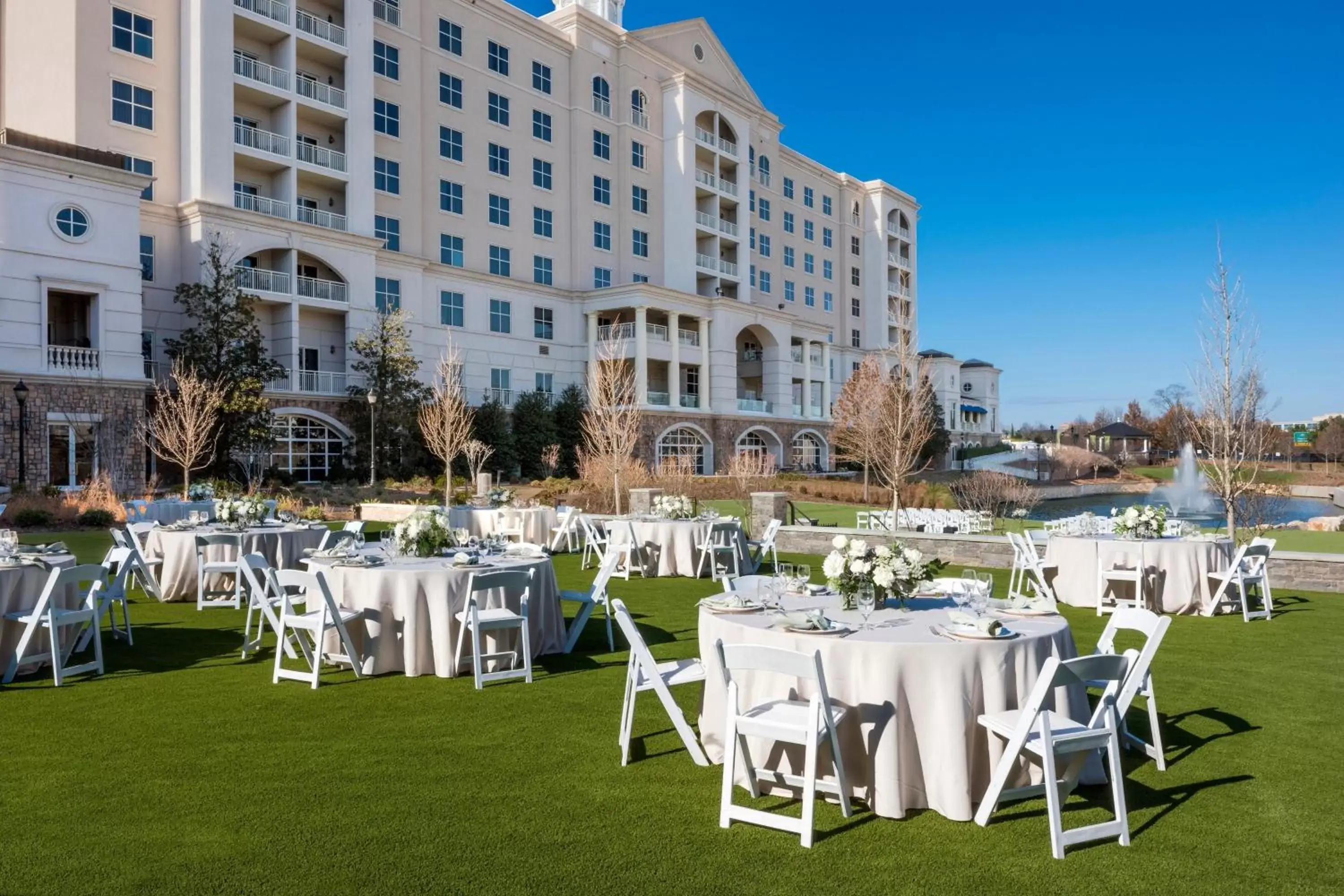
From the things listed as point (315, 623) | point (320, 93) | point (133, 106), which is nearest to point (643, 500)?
point (315, 623)

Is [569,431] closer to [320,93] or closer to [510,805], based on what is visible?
[320,93]

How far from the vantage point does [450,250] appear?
A: 126 feet

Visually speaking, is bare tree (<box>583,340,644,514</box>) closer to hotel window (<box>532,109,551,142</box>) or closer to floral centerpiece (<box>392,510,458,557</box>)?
hotel window (<box>532,109,551,142</box>)

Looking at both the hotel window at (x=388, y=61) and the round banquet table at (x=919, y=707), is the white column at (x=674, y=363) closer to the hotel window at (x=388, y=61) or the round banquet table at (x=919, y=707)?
the hotel window at (x=388, y=61)

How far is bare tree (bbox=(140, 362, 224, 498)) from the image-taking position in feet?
78.4

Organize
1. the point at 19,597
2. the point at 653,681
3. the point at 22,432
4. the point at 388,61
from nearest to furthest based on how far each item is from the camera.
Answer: the point at 653,681, the point at 19,597, the point at 22,432, the point at 388,61

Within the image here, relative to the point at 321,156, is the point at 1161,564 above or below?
below

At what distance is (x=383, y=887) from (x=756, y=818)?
183cm

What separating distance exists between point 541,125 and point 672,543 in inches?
1278

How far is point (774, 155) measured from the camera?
55.7 m

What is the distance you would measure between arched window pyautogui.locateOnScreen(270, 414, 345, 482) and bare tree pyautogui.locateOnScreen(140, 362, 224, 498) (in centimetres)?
332

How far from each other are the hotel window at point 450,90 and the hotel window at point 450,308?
A: 814 centimetres

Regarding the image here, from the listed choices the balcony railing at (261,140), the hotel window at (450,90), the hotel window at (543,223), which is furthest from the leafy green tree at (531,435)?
the balcony railing at (261,140)

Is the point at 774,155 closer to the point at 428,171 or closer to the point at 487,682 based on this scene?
the point at 428,171
